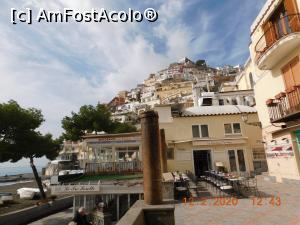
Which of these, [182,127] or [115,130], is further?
[115,130]

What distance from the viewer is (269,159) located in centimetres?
1809

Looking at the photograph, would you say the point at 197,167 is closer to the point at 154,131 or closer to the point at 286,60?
the point at 286,60

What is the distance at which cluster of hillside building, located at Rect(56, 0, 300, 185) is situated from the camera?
14.4m

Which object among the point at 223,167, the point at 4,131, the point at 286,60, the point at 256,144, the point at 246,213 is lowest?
the point at 246,213

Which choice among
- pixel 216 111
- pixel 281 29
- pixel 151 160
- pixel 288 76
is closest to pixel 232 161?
pixel 216 111

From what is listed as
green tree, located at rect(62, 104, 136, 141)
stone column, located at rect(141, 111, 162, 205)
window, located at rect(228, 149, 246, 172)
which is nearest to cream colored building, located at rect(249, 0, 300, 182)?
window, located at rect(228, 149, 246, 172)

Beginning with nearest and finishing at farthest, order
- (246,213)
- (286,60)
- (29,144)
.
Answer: (246,213) → (286,60) → (29,144)

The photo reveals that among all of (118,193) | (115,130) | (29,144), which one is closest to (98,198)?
(118,193)

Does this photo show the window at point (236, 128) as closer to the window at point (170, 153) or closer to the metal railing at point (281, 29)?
the window at point (170, 153)

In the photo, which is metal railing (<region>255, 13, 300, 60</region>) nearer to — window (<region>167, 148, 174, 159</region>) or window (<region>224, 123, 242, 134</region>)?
window (<region>224, 123, 242, 134</region>)

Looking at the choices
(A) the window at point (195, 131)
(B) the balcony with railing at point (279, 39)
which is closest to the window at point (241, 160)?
(A) the window at point (195, 131)

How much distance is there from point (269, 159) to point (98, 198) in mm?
13069

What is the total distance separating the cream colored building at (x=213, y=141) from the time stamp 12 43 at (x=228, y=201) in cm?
1149

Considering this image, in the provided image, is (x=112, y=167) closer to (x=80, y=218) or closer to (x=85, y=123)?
(x=80, y=218)
